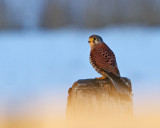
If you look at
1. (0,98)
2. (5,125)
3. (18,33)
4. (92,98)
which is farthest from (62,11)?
(92,98)

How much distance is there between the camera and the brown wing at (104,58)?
114 inches

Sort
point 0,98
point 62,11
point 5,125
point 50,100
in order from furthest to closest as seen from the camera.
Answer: point 62,11 < point 0,98 < point 50,100 < point 5,125

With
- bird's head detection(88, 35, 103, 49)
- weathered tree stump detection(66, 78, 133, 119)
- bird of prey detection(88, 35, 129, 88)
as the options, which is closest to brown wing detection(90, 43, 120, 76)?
bird of prey detection(88, 35, 129, 88)

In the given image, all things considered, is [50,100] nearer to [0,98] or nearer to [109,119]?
[0,98]

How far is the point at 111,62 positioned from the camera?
295cm

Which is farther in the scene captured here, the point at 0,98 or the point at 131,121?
the point at 0,98

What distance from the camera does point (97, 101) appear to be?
173 centimetres

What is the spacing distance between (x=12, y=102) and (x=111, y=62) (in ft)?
2.54

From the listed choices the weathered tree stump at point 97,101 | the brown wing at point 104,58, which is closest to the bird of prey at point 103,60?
the brown wing at point 104,58

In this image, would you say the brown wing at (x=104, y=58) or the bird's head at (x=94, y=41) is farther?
the bird's head at (x=94, y=41)

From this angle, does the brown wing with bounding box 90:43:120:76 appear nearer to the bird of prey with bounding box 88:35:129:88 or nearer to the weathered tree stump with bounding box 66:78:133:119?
the bird of prey with bounding box 88:35:129:88

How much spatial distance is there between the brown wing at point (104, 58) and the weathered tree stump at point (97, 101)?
94 centimetres

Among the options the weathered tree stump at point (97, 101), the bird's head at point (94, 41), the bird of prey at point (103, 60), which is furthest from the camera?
the bird's head at point (94, 41)

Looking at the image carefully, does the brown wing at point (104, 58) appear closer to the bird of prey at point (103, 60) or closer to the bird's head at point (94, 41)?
the bird of prey at point (103, 60)
